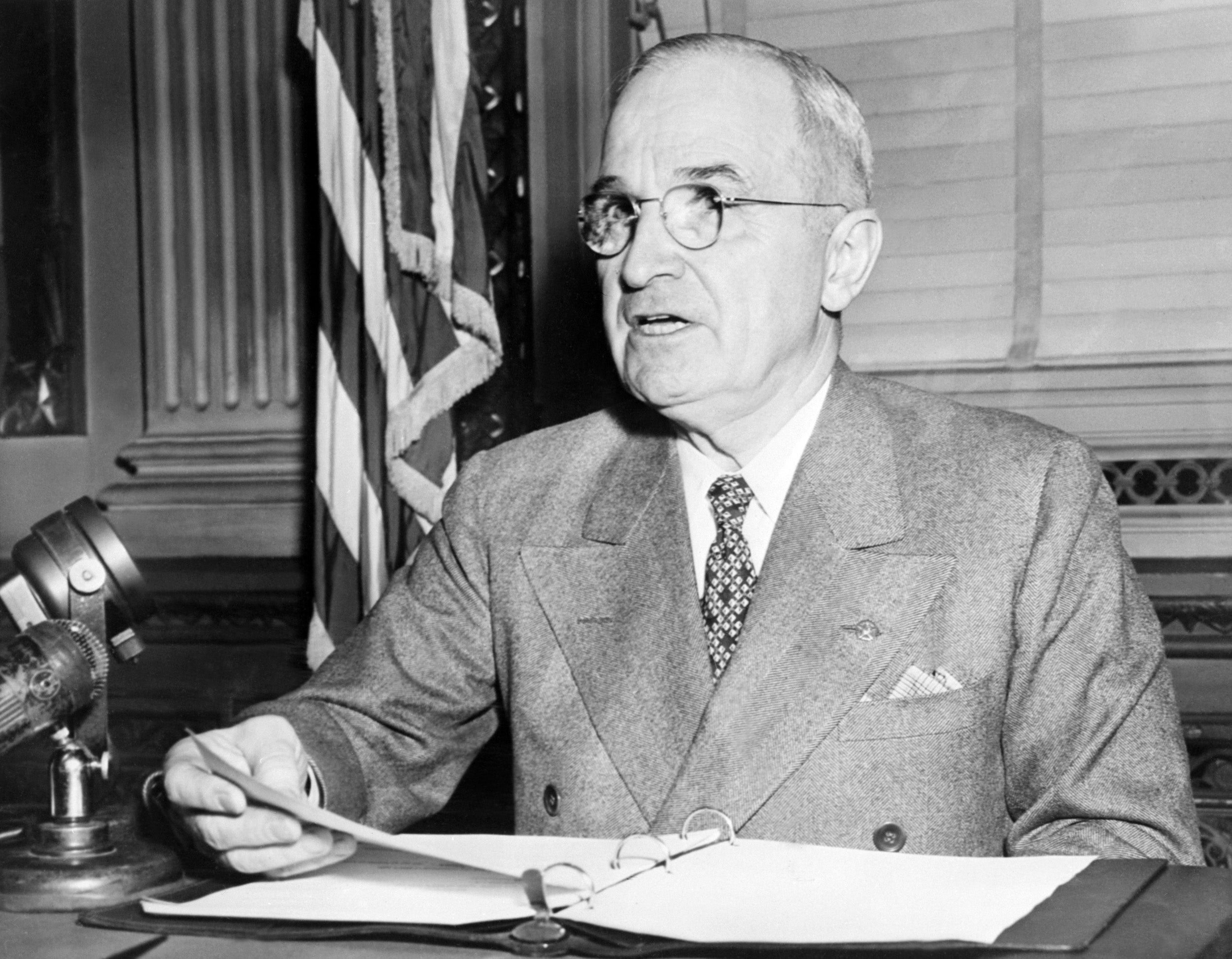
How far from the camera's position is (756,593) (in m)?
1.75

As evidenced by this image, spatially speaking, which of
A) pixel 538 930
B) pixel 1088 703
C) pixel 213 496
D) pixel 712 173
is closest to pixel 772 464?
pixel 712 173

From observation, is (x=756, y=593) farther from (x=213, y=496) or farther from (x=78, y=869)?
(x=213, y=496)

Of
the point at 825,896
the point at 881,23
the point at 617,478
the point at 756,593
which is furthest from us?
the point at 881,23

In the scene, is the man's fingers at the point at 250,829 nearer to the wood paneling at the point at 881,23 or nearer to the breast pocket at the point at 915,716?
the breast pocket at the point at 915,716

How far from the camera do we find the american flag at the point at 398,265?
316 centimetres

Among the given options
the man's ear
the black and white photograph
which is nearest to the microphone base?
the black and white photograph

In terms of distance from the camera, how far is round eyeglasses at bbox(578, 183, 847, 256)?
190cm

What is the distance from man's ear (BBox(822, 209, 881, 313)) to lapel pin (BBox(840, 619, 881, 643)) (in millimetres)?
523

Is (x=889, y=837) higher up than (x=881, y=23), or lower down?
lower down

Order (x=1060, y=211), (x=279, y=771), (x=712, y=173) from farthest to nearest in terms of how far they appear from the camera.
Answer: (x=1060, y=211), (x=712, y=173), (x=279, y=771)

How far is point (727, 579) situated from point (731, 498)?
0.12 metres

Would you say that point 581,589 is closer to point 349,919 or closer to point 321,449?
point 349,919

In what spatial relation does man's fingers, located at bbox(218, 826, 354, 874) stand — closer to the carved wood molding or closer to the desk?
the desk

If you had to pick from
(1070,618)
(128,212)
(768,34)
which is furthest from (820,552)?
(128,212)
